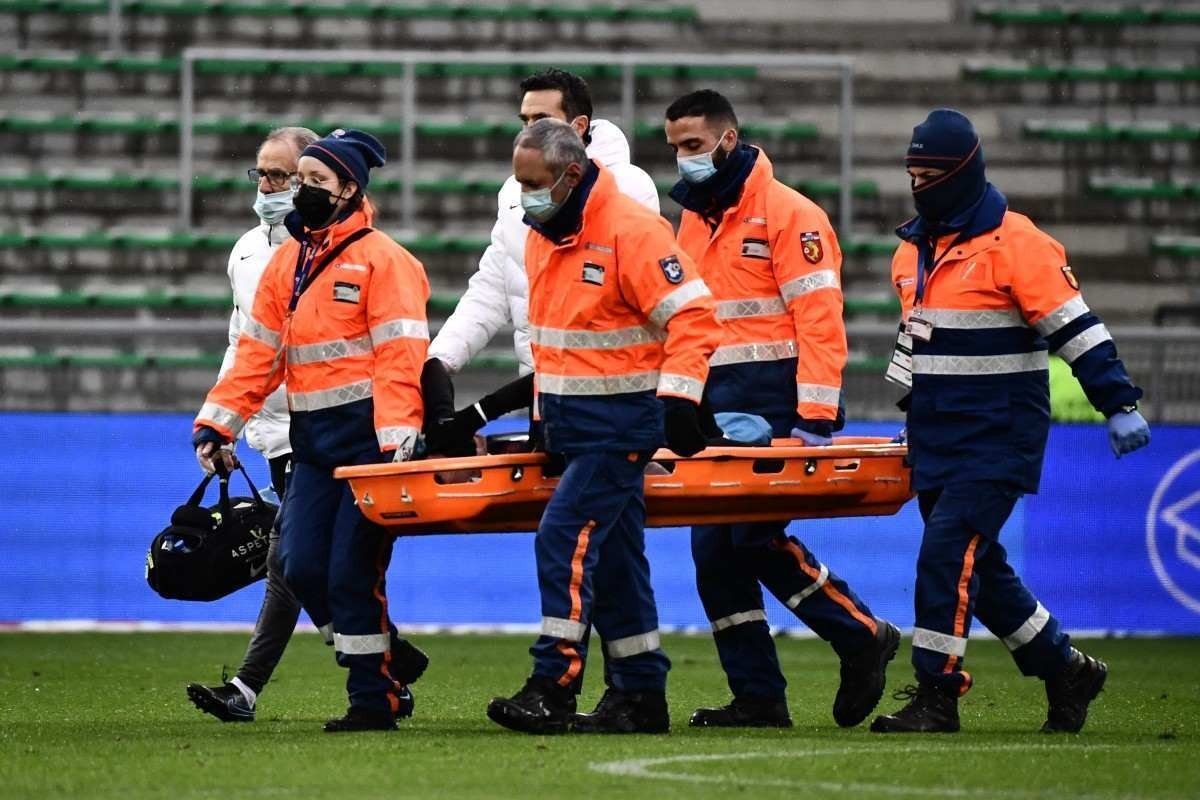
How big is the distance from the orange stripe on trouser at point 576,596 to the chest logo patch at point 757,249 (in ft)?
4.47

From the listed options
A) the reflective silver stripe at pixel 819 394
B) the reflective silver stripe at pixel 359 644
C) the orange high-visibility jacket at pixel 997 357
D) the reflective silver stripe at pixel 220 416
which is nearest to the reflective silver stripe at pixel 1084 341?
the orange high-visibility jacket at pixel 997 357

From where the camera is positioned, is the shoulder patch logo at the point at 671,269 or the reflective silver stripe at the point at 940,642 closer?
the shoulder patch logo at the point at 671,269

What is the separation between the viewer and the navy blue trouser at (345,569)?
7.13 meters

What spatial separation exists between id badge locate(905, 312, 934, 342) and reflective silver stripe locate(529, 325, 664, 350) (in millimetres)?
937

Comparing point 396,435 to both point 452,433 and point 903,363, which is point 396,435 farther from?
point 903,363

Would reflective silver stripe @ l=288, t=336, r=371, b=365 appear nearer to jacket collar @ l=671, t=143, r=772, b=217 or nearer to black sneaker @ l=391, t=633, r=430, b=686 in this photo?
black sneaker @ l=391, t=633, r=430, b=686

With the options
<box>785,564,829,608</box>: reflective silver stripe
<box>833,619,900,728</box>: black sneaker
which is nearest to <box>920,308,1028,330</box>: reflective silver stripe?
<box>785,564,829,608</box>: reflective silver stripe

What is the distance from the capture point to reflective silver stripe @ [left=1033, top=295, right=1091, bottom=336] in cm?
720

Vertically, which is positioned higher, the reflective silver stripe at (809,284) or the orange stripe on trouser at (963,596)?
the reflective silver stripe at (809,284)

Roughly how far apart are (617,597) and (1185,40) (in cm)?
1190

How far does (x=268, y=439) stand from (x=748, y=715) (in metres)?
1.99

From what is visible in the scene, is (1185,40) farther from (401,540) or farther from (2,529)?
(2,529)

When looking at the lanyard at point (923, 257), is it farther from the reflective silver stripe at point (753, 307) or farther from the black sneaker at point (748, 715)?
the black sneaker at point (748, 715)

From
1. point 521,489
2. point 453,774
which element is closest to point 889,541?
point 521,489
